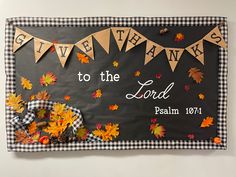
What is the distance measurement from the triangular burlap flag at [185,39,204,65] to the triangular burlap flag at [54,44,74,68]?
0.74 meters

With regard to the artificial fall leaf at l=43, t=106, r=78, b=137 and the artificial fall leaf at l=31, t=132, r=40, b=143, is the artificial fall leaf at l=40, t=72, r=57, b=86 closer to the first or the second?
the artificial fall leaf at l=43, t=106, r=78, b=137

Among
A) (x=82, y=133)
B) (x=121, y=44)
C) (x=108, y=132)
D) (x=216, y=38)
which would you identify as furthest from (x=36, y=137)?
(x=216, y=38)

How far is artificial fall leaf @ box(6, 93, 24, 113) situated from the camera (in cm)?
150

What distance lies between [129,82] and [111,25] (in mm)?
376

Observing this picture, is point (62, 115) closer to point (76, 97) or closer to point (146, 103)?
point (76, 97)

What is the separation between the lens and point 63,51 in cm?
150

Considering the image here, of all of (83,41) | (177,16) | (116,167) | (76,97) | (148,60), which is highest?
(177,16)

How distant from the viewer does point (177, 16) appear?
155 cm

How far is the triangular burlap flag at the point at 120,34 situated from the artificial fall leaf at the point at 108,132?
51 centimetres

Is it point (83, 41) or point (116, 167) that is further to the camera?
point (116, 167)

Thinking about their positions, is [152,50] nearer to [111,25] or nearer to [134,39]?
[134,39]

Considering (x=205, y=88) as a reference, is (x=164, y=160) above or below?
below

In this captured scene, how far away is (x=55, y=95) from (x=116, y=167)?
0.62 m

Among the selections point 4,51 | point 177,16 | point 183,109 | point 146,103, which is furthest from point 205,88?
point 4,51
